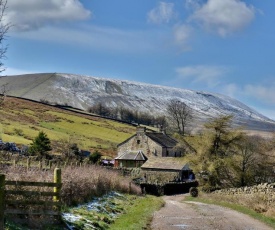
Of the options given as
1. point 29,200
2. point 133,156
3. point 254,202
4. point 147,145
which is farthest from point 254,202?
point 147,145

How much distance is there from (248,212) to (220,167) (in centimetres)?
1742

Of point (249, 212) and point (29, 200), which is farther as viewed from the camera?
point (249, 212)

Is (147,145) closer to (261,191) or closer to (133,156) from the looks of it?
(133,156)

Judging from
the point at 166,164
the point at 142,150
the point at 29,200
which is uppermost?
the point at 142,150

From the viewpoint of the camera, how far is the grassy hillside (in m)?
89.9

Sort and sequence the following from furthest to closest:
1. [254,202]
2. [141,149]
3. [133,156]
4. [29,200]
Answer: [141,149]
[133,156]
[254,202]
[29,200]

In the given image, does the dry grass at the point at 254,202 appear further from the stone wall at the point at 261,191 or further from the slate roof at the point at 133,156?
the slate roof at the point at 133,156

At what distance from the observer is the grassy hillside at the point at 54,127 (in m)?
89.9

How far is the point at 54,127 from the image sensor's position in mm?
107250

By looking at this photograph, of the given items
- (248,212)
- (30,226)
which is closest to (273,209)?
(248,212)

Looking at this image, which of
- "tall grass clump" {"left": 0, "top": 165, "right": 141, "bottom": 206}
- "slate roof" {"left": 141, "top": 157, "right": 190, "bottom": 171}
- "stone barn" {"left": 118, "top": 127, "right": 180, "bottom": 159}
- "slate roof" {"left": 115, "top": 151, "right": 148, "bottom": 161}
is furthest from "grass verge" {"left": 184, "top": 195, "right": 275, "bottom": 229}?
"stone barn" {"left": 118, "top": 127, "right": 180, "bottom": 159}

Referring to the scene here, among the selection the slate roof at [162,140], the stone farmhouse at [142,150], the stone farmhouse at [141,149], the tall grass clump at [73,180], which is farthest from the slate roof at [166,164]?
the tall grass clump at [73,180]

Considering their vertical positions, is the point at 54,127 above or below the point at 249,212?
above

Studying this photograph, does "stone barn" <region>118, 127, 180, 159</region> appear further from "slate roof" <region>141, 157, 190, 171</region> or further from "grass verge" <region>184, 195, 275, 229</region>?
"grass verge" <region>184, 195, 275, 229</region>
